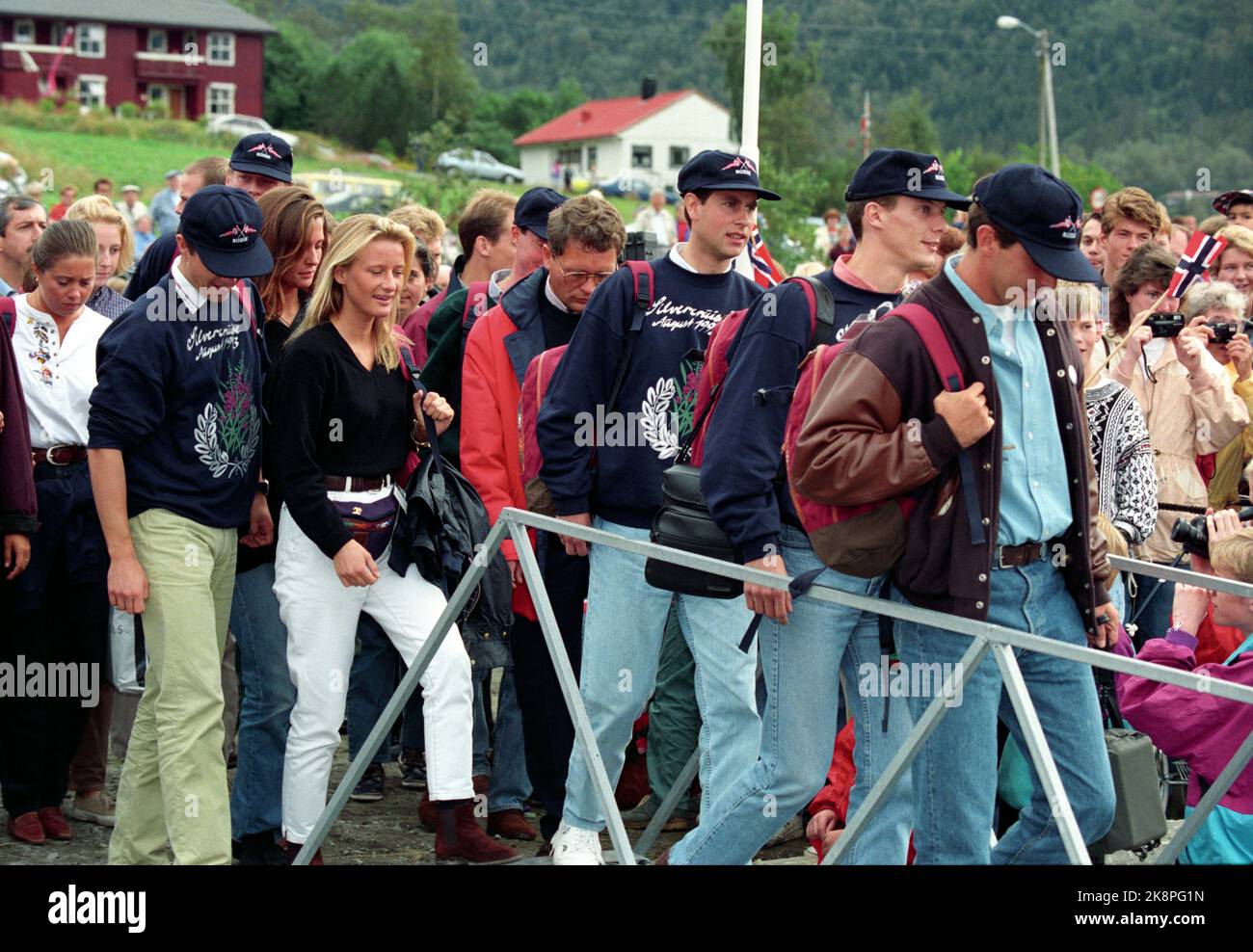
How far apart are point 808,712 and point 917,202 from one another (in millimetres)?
1387

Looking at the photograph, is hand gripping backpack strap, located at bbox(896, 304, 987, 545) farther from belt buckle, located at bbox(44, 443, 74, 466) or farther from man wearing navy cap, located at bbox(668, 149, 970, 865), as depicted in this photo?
belt buckle, located at bbox(44, 443, 74, 466)

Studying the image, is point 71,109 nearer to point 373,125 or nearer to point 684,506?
point 373,125

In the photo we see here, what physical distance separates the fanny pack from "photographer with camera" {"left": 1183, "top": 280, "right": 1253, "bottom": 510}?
3.57m

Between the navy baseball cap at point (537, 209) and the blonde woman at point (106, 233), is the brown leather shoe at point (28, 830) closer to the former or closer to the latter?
the blonde woman at point (106, 233)

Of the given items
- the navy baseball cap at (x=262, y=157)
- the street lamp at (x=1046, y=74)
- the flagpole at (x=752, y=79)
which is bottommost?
the navy baseball cap at (x=262, y=157)

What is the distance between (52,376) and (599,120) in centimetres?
10685

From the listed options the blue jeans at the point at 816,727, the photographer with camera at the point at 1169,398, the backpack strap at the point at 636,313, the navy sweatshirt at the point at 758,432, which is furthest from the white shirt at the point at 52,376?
the photographer with camera at the point at 1169,398

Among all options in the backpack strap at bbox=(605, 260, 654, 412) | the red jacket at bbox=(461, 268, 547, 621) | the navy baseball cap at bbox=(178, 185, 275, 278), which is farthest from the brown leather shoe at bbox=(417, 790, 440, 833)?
the navy baseball cap at bbox=(178, 185, 275, 278)

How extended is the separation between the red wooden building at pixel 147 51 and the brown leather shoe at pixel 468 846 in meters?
100

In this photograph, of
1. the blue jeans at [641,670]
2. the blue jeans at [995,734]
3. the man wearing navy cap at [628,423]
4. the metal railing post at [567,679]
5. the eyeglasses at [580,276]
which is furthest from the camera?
the eyeglasses at [580,276]

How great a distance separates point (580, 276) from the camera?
5.86 m

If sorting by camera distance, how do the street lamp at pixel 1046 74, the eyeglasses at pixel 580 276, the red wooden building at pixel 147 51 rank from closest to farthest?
the eyeglasses at pixel 580 276 → the street lamp at pixel 1046 74 → the red wooden building at pixel 147 51

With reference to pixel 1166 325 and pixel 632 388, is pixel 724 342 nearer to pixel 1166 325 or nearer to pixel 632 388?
pixel 632 388

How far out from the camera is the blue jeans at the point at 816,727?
4191 millimetres
